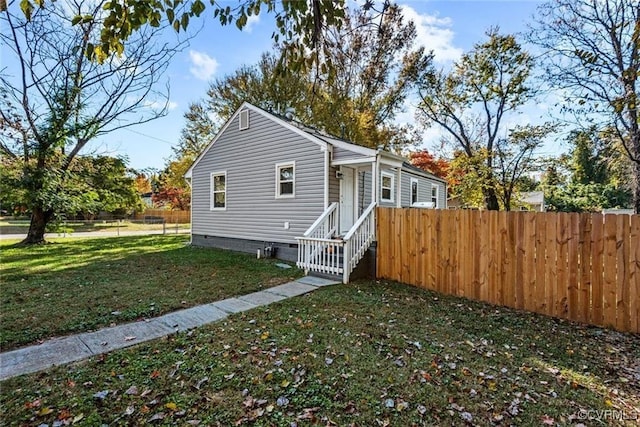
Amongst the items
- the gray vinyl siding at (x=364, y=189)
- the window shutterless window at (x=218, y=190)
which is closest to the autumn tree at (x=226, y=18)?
the gray vinyl siding at (x=364, y=189)

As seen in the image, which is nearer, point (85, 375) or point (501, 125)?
point (85, 375)

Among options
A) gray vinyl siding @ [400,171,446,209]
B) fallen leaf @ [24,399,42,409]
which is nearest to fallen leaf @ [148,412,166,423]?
fallen leaf @ [24,399,42,409]

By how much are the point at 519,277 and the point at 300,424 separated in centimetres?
469

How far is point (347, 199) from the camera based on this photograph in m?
9.88

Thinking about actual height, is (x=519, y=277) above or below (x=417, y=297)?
above

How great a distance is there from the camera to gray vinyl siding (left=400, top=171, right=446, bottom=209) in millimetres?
14641

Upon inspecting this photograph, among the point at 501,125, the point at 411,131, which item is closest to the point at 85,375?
the point at 501,125

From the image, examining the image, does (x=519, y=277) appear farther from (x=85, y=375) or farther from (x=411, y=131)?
(x=411, y=131)

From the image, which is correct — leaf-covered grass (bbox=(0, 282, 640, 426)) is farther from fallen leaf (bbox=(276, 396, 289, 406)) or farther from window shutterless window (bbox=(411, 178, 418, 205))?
window shutterless window (bbox=(411, 178, 418, 205))

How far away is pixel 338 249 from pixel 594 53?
29.0ft

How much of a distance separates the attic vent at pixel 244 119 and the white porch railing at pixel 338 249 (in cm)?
505

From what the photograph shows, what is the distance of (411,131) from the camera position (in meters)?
22.1

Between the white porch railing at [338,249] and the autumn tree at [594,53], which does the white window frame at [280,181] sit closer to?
the white porch railing at [338,249]

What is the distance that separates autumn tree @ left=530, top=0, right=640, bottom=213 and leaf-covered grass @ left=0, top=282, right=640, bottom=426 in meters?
7.86
